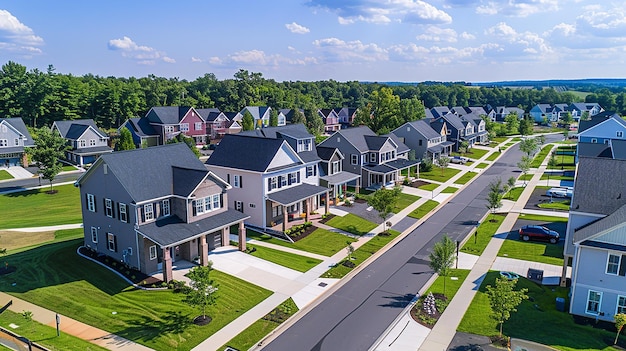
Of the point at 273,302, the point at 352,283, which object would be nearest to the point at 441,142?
the point at 352,283

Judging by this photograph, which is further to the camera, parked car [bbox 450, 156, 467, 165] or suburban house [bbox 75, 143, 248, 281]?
parked car [bbox 450, 156, 467, 165]

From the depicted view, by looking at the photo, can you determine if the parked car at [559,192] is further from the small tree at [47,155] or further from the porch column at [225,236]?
the small tree at [47,155]

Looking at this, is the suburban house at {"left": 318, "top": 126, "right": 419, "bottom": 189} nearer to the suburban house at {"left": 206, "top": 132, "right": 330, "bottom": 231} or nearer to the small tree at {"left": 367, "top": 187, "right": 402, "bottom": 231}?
the suburban house at {"left": 206, "top": 132, "right": 330, "bottom": 231}

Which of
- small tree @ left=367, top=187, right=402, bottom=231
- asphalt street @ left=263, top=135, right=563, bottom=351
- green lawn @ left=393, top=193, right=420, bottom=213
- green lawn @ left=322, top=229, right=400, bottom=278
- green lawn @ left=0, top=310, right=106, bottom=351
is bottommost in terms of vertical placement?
asphalt street @ left=263, top=135, right=563, bottom=351

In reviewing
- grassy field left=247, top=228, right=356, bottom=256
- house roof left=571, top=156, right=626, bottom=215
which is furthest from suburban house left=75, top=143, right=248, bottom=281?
house roof left=571, top=156, right=626, bottom=215

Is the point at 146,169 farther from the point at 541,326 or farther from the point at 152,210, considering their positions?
the point at 541,326

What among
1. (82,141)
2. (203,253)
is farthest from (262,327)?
(82,141)

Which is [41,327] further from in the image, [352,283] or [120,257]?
[352,283]
